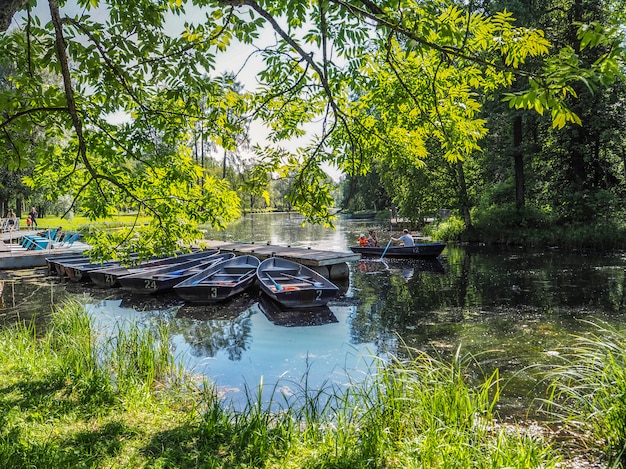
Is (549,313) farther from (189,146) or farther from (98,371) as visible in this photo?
(98,371)

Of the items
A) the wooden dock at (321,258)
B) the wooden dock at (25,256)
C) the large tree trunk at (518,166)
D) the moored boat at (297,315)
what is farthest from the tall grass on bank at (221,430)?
the large tree trunk at (518,166)

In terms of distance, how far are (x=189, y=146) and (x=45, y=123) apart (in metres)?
1.91

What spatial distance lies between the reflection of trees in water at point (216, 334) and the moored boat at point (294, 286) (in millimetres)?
1003

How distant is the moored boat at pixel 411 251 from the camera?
1845 centimetres

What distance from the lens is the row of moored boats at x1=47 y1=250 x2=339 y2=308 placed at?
422 inches

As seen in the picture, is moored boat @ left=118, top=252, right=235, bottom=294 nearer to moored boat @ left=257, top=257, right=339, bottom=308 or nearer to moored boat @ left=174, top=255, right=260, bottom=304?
moored boat @ left=174, top=255, right=260, bottom=304

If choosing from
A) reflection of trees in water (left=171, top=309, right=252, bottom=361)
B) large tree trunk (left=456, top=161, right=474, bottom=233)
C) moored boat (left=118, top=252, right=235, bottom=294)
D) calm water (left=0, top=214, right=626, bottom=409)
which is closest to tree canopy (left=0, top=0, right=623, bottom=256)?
calm water (left=0, top=214, right=626, bottom=409)

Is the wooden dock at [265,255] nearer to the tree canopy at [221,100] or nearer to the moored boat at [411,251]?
the moored boat at [411,251]

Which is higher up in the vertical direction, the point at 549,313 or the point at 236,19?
the point at 236,19

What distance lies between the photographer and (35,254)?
57.9ft

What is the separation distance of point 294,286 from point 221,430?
7371 millimetres

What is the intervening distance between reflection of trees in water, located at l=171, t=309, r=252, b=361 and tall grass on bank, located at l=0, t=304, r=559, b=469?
8.94 ft

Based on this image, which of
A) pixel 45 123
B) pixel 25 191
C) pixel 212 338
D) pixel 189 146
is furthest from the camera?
pixel 25 191

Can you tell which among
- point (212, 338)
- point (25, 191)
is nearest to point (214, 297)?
point (212, 338)
